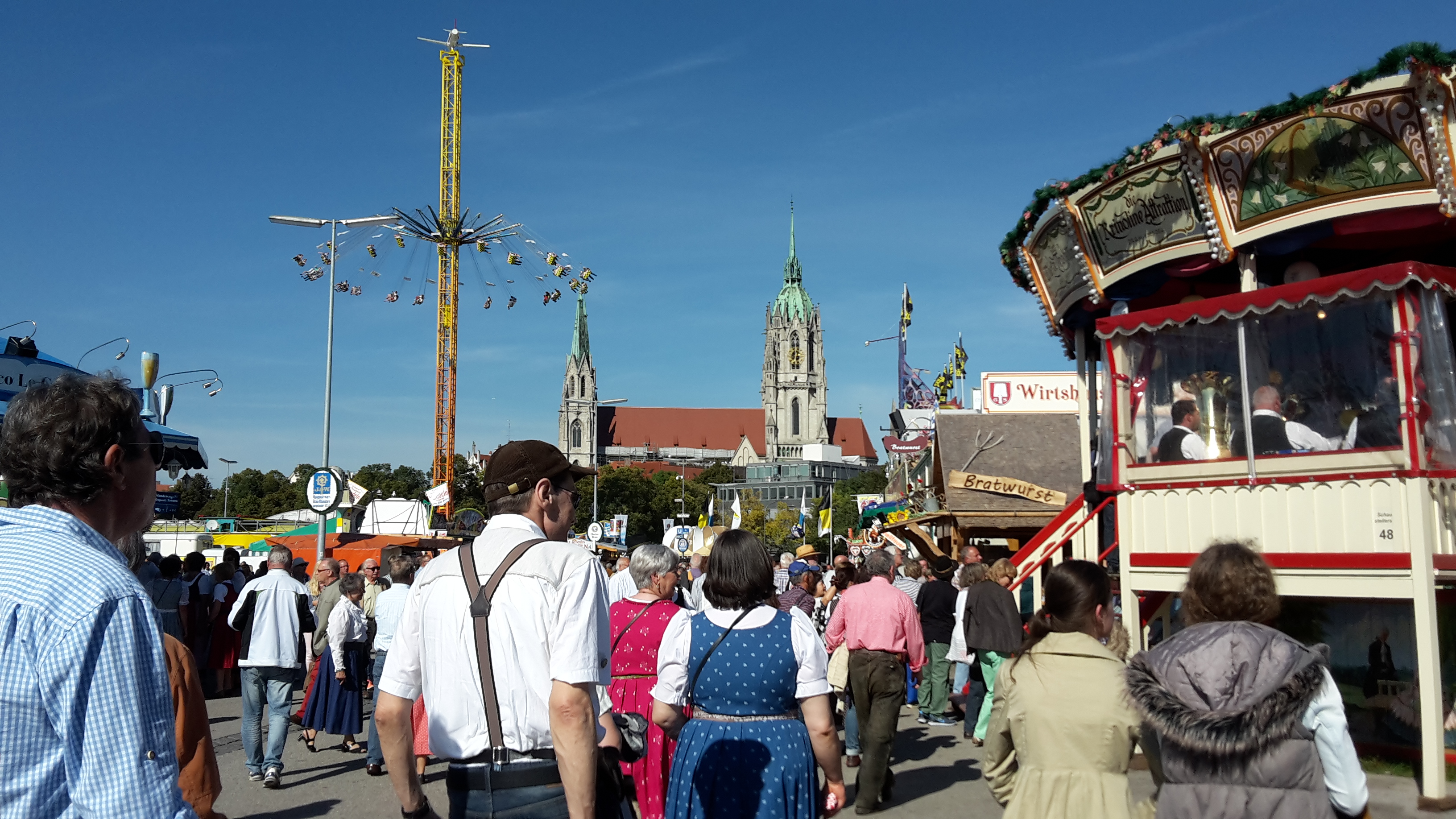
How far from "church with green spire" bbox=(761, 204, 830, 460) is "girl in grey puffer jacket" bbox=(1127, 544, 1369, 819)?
14838 centimetres

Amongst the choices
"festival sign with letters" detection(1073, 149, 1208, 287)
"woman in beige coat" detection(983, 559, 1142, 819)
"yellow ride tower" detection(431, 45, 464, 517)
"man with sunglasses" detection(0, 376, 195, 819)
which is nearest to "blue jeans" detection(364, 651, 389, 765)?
"woman in beige coat" detection(983, 559, 1142, 819)

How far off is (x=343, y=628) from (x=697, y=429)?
6166 inches

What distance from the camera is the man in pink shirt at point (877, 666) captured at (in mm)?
8336

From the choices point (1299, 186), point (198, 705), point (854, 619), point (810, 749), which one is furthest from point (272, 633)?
point (1299, 186)

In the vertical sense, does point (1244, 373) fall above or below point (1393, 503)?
above

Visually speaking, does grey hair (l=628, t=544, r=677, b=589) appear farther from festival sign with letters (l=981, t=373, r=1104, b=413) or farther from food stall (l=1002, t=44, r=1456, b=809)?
A: festival sign with letters (l=981, t=373, r=1104, b=413)

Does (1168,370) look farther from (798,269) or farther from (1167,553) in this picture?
(798,269)

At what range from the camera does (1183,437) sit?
10484 millimetres

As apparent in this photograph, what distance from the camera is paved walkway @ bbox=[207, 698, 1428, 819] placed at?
8.31 meters

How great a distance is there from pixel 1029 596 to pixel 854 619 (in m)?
8.88

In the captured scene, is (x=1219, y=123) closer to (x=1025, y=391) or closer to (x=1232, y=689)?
(x=1232, y=689)

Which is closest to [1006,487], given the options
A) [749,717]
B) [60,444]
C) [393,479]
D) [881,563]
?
[881,563]

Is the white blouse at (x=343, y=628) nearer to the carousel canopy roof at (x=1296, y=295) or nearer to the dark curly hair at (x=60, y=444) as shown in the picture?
the carousel canopy roof at (x=1296, y=295)

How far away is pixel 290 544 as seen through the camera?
88.7ft
